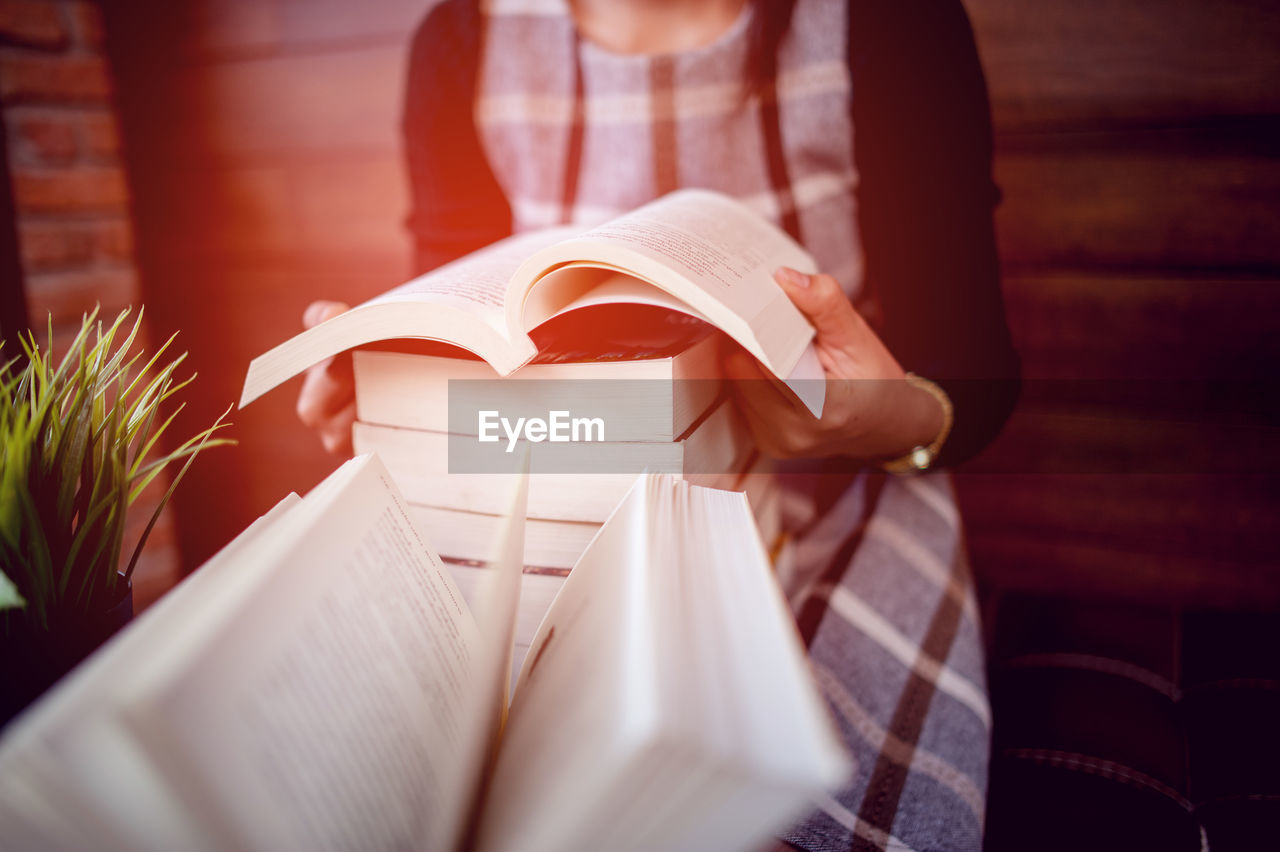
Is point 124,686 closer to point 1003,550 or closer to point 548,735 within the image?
point 548,735

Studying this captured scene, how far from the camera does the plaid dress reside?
0.53 metres

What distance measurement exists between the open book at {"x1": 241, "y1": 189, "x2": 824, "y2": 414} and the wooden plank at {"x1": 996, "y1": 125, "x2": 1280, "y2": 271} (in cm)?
57

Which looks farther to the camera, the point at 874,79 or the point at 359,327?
the point at 874,79

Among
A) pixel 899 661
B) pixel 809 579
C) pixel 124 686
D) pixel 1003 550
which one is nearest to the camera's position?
pixel 124 686

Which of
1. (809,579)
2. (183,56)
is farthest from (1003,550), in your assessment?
(183,56)

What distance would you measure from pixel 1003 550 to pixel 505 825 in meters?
0.90

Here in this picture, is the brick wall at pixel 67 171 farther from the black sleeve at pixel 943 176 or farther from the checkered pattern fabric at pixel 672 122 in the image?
the black sleeve at pixel 943 176

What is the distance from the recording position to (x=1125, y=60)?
75cm

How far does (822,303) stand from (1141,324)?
0.61 m

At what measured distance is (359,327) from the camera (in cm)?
37

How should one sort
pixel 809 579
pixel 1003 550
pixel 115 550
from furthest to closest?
pixel 1003 550
pixel 809 579
pixel 115 550

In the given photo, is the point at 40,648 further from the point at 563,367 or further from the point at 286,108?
the point at 286,108

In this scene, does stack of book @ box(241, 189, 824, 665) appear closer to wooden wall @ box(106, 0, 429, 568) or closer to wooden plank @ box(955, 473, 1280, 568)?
wooden plank @ box(955, 473, 1280, 568)

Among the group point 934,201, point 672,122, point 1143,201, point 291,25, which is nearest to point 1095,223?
point 1143,201
